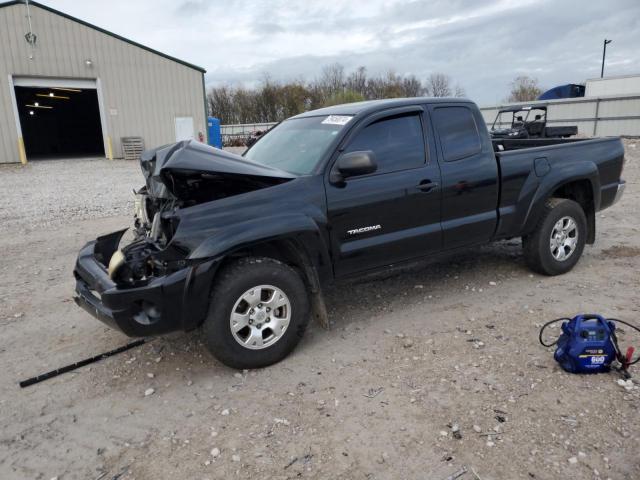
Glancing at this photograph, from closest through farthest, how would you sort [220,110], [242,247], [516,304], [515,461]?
[515,461], [242,247], [516,304], [220,110]

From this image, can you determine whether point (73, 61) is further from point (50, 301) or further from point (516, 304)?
point (516, 304)

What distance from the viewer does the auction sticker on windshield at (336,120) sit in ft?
13.2

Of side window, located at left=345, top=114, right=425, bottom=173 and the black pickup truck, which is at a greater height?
side window, located at left=345, top=114, right=425, bottom=173

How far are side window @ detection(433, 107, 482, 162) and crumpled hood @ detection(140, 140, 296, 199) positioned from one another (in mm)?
1605

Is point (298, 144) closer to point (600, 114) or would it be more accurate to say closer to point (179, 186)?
point (179, 186)

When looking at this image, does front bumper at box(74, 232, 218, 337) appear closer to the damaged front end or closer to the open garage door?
the damaged front end

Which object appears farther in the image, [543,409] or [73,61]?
[73,61]

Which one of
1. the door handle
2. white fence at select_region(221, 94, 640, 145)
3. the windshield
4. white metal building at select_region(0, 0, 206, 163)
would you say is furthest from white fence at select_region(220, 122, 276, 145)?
the door handle

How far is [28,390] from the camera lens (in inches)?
134

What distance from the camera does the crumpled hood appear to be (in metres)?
3.21

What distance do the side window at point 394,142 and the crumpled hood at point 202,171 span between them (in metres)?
0.79

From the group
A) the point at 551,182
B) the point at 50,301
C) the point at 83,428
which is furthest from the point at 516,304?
the point at 50,301

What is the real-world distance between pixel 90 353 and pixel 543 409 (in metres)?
3.35

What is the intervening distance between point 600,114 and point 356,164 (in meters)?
23.3
